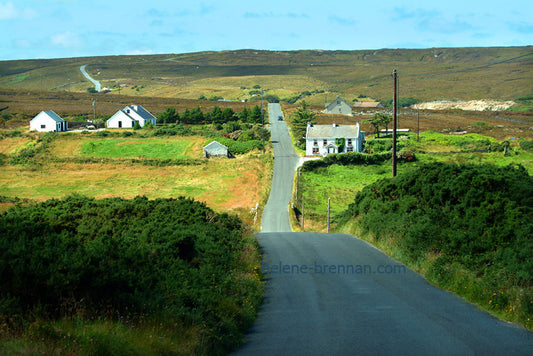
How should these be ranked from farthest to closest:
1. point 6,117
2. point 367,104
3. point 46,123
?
point 367,104 < point 6,117 < point 46,123

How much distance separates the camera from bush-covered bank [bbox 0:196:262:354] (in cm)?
647

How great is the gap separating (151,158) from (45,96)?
9822 centimetres

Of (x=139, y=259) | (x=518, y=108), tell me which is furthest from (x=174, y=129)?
(x=518, y=108)

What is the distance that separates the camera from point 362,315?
1016 cm

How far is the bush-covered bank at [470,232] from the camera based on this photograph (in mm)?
11281

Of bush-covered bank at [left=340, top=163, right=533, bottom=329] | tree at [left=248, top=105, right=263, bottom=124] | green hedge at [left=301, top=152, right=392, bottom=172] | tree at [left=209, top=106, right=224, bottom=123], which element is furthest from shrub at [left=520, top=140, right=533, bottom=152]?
bush-covered bank at [left=340, top=163, right=533, bottom=329]

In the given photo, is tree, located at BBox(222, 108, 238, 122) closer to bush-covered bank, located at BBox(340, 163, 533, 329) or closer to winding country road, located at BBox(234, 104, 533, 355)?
bush-covered bank, located at BBox(340, 163, 533, 329)

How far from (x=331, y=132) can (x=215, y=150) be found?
1817 centimetres

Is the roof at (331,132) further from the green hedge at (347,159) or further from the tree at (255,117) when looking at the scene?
the tree at (255,117)

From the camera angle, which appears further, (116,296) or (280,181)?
(280,181)

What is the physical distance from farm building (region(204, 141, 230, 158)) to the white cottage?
12577mm

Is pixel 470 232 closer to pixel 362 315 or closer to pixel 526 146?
pixel 362 315

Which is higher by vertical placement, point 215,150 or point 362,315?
point 215,150

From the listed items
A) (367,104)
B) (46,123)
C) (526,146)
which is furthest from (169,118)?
(367,104)
